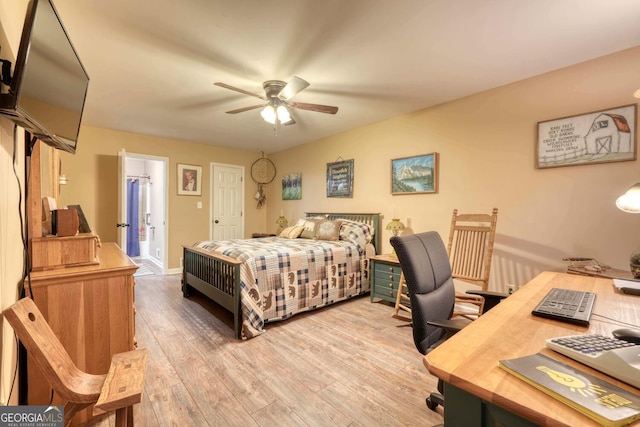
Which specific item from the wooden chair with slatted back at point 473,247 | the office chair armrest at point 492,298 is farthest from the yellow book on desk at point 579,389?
the wooden chair with slatted back at point 473,247

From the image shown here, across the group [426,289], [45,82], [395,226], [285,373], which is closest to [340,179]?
[395,226]

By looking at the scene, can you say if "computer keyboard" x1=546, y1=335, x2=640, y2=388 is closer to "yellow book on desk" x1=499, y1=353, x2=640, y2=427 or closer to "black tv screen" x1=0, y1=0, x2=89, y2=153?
"yellow book on desk" x1=499, y1=353, x2=640, y2=427

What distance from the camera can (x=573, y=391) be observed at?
0.56m

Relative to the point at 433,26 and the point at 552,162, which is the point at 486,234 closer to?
the point at 552,162

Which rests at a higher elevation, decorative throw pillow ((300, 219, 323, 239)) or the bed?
decorative throw pillow ((300, 219, 323, 239))

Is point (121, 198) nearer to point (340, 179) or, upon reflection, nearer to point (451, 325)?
point (340, 179)

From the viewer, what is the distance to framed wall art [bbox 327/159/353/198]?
440cm

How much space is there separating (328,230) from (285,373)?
214cm

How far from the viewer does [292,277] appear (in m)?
2.87

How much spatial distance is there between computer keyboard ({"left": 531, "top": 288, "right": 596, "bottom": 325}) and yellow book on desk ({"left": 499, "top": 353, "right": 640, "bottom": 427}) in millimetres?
384

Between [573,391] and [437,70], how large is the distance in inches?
102

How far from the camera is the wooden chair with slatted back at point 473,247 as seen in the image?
2.62 meters

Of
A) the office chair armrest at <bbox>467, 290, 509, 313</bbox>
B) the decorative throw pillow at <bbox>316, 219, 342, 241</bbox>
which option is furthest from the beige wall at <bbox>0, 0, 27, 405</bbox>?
the decorative throw pillow at <bbox>316, 219, 342, 241</bbox>

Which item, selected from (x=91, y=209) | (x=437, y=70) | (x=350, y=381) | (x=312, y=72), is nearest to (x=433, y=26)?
(x=437, y=70)
